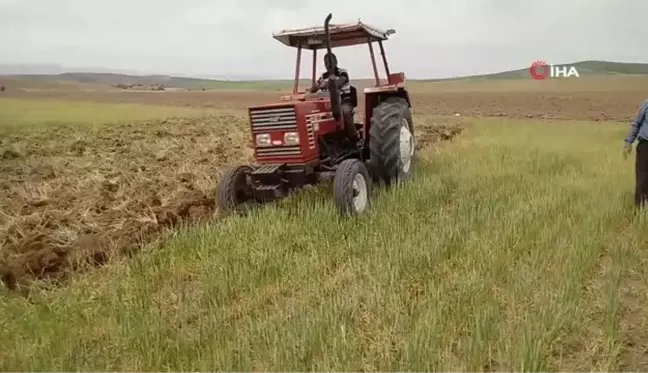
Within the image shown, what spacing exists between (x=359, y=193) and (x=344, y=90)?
1814mm

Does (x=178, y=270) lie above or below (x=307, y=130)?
below

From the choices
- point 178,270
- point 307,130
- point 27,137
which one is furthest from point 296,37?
point 27,137

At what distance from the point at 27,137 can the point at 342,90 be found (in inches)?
388

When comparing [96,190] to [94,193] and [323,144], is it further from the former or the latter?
[323,144]

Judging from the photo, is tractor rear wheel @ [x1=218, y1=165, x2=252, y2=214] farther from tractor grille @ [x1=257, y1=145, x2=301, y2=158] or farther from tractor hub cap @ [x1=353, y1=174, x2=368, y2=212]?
tractor hub cap @ [x1=353, y1=174, x2=368, y2=212]

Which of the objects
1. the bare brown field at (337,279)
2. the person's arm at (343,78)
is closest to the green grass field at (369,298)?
the bare brown field at (337,279)

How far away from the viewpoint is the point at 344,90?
7.19 metres

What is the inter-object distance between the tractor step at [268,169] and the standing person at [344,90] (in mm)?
1288

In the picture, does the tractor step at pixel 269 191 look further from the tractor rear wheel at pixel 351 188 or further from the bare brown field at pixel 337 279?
the tractor rear wheel at pixel 351 188

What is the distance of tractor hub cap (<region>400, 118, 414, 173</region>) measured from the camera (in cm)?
711

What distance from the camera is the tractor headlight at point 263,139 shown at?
6.14 m

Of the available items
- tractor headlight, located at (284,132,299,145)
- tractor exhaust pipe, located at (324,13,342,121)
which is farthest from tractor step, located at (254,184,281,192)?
tractor exhaust pipe, located at (324,13,342,121)

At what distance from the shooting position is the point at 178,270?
14.3 feet

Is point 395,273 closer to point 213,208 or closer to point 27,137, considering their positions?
point 213,208
